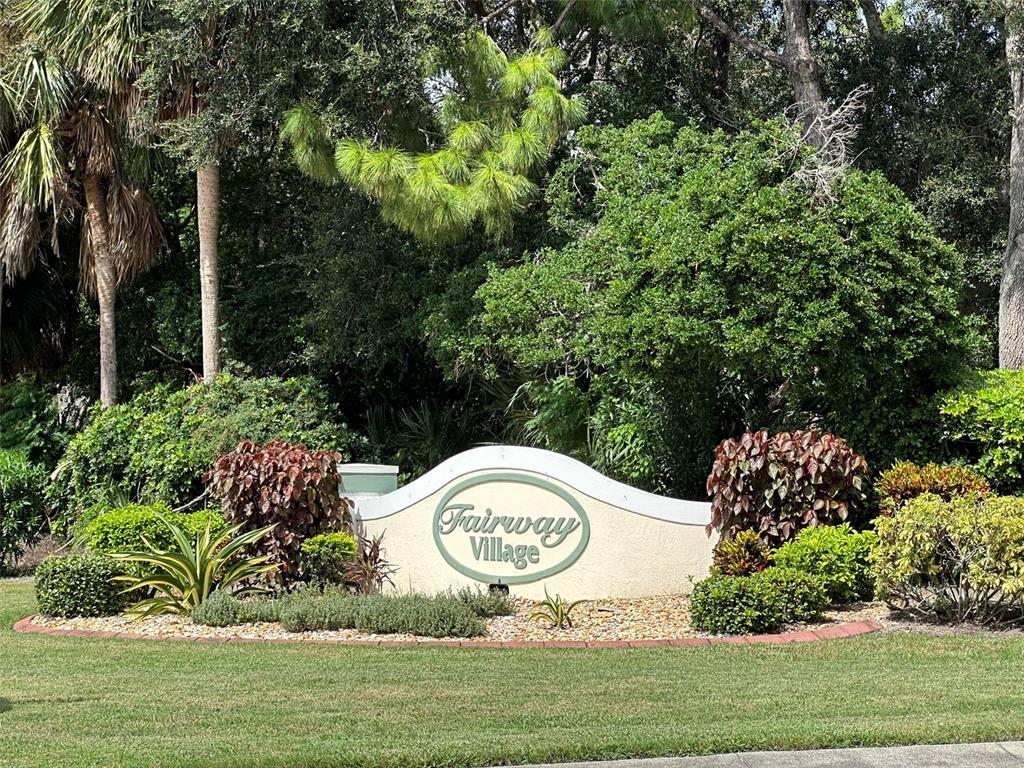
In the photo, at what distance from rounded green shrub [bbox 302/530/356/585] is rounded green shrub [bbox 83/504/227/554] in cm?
129

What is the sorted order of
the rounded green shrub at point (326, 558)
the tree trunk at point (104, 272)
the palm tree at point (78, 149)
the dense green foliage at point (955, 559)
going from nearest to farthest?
the dense green foliage at point (955, 559), the rounded green shrub at point (326, 558), the palm tree at point (78, 149), the tree trunk at point (104, 272)

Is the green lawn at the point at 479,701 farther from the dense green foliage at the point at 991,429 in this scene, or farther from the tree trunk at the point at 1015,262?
the tree trunk at the point at 1015,262

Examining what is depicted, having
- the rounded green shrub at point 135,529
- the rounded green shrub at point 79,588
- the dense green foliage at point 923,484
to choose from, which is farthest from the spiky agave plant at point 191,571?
the dense green foliage at point 923,484

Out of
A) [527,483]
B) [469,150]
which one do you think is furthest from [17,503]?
[527,483]

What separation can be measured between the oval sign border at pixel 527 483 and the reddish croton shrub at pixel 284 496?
3.72 feet

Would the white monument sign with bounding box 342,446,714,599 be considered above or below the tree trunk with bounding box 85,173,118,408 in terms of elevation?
below

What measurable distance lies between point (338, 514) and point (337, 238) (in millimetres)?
7081

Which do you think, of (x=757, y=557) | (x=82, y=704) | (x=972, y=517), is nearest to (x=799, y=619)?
(x=757, y=557)

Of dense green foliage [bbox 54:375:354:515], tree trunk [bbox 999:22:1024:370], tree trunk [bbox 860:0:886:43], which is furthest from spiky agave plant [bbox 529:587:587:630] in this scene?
tree trunk [bbox 860:0:886:43]

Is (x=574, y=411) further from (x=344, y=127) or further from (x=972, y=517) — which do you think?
(x=972, y=517)

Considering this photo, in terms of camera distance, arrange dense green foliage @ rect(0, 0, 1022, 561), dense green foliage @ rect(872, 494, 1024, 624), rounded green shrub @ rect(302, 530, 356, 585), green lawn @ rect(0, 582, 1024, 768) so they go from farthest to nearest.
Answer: dense green foliage @ rect(0, 0, 1022, 561), rounded green shrub @ rect(302, 530, 356, 585), dense green foliage @ rect(872, 494, 1024, 624), green lawn @ rect(0, 582, 1024, 768)

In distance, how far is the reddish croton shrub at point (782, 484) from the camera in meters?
11.4

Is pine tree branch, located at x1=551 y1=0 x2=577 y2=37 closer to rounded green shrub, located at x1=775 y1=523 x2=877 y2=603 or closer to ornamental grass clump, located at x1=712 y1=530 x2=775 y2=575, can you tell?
ornamental grass clump, located at x1=712 y1=530 x2=775 y2=575

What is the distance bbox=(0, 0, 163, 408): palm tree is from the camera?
17.1 m
